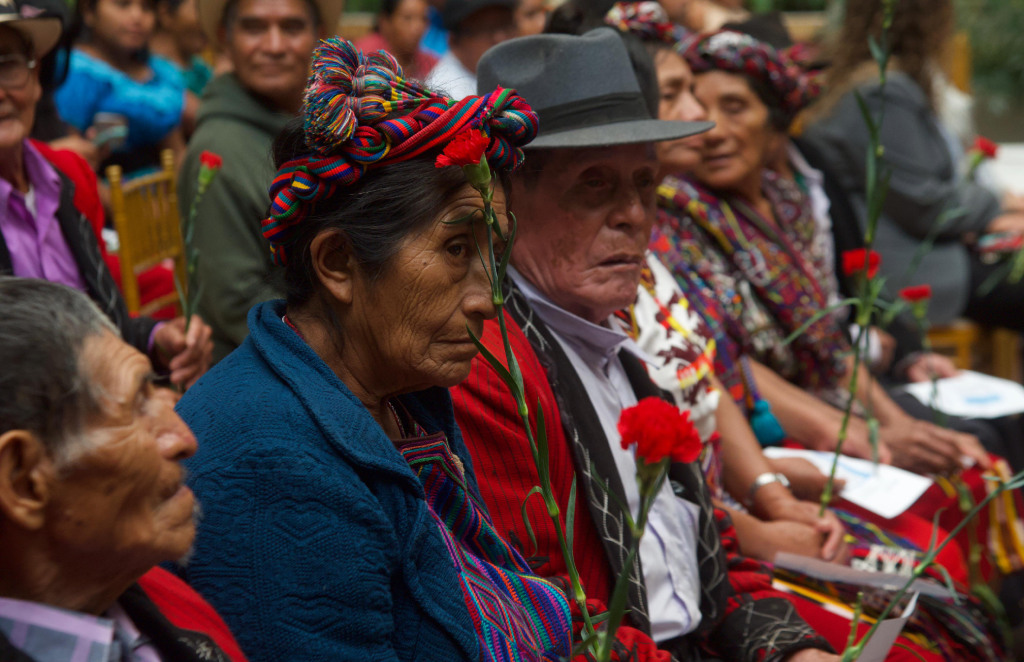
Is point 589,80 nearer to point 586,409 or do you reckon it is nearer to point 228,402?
point 586,409

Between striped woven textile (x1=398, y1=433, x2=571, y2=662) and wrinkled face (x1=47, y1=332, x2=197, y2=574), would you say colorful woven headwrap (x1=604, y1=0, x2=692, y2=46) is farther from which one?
wrinkled face (x1=47, y1=332, x2=197, y2=574)

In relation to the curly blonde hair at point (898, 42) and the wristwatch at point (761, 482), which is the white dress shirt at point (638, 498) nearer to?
the wristwatch at point (761, 482)

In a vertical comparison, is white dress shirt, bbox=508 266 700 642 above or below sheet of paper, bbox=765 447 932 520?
above

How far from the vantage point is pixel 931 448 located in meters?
3.32

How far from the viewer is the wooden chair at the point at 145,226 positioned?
3.28 m

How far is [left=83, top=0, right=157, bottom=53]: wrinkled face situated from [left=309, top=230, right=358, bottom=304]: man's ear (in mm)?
4097

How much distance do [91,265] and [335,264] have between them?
1.29m

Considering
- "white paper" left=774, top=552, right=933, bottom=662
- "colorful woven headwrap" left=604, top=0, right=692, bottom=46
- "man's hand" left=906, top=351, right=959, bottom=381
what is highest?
"colorful woven headwrap" left=604, top=0, right=692, bottom=46

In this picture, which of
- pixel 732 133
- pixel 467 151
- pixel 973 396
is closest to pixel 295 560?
pixel 467 151

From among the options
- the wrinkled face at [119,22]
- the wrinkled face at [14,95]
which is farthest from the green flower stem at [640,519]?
the wrinkled face at [119,22]

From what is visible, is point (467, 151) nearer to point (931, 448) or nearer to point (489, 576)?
point (489, 576)

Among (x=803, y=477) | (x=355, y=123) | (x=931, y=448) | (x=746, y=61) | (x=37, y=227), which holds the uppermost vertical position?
(x=355, y=123)

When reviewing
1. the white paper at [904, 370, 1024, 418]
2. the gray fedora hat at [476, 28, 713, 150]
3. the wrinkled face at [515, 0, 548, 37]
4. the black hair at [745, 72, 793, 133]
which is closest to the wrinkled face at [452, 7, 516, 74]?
the wrinkled face at [515, 0, 548, 37]

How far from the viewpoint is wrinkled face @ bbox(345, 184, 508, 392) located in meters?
1.53
